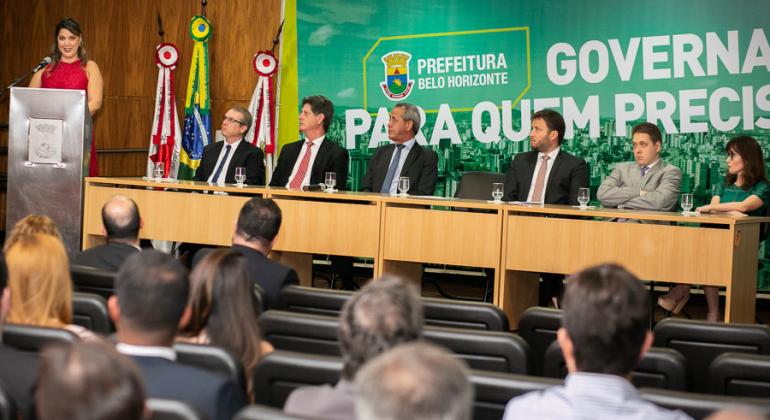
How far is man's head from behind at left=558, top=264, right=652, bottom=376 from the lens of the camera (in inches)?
80.7

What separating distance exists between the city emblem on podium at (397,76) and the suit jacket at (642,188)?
8.56 feet

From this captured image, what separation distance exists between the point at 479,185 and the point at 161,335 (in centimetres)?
488

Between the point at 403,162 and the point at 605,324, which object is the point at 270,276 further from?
the point at 403,162

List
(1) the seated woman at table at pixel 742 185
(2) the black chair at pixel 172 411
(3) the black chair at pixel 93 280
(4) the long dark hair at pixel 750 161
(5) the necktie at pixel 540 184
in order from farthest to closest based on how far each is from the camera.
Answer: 1. (5) the necktie at pixel 540 184
2. (4) the long dark hair at pixel 750 161
3. (1) the seated woman at table at pixel 742 185
4. (3) the black chair at pixel 93 280
5. (2) the black chair at pixel 172 411

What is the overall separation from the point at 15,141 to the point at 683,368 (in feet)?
16.5

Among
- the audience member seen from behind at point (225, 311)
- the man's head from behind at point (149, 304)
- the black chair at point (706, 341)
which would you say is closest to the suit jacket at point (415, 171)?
the black chair at point (706, 341)

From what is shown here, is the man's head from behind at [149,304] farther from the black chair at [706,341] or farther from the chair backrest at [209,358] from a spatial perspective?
the black chair at [706,341]

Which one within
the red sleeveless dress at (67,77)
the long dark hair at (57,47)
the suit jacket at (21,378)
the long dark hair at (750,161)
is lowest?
the suit jacket at (21,378)

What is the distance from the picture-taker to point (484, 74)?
8.47 meters

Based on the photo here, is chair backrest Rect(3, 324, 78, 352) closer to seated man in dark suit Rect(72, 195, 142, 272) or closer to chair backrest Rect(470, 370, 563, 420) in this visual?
chair backrest Rect(470, 370, 563, 420)

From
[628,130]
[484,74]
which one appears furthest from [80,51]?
[628,130]

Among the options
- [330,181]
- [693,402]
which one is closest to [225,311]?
[693,402]

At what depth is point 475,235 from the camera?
576 centimetres

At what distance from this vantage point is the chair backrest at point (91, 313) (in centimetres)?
304
